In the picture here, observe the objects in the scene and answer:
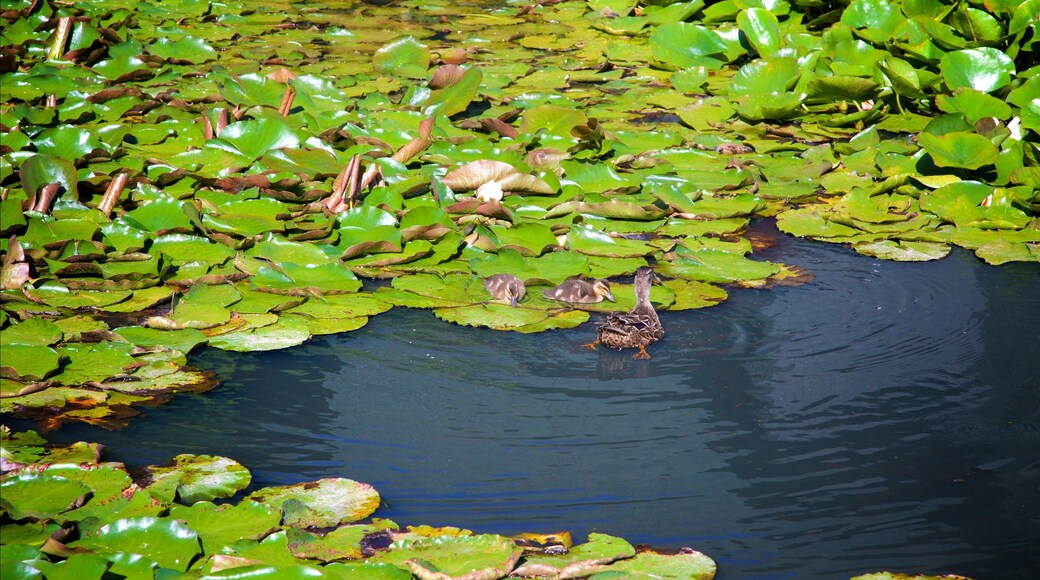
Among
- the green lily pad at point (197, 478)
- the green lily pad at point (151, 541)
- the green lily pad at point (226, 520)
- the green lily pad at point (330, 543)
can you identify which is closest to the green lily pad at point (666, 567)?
the green lily pad at point (330, 543)

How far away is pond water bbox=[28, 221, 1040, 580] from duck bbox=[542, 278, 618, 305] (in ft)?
0.76

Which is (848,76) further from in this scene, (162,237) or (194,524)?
(194,524)

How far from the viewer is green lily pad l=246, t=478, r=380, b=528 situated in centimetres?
285

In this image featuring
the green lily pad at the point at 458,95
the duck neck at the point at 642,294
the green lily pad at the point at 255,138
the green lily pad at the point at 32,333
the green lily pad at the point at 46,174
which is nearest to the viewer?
the green lily pad at the point at 32,333

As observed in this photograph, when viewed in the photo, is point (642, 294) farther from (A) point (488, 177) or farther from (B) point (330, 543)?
(B) point (330, 543)

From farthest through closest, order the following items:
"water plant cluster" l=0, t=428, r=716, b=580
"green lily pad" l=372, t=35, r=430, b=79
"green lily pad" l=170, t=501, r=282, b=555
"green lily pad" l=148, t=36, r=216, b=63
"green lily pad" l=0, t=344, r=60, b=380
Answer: "green lily pad" l=148, t=36, r=216, b=63 → "green lily pad" l=372, t=35, r=430, b=79 → "green lily pad" l=0, t=344, r=60, b=380 → "green lily pad" l=170, t=501, r=282, b=555 → "water plant cluster" l=0, t=428, r=716, b=580

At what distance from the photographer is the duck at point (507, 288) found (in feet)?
14.0

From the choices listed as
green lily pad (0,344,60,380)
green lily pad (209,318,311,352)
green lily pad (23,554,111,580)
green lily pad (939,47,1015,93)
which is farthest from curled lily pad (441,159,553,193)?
green lily pad (23,554,111,580)

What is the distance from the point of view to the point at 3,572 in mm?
2260

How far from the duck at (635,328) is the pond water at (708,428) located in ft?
0.21

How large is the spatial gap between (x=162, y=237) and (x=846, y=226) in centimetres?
351

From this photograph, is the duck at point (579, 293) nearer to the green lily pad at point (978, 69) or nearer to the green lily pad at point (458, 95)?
the green lily pad at point (458, 95)

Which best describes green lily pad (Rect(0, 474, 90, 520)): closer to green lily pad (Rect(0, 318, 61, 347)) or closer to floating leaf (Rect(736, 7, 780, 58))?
green lily pad (Rect(0, 318, 61, 347))

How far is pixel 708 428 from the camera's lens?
3.52 m
